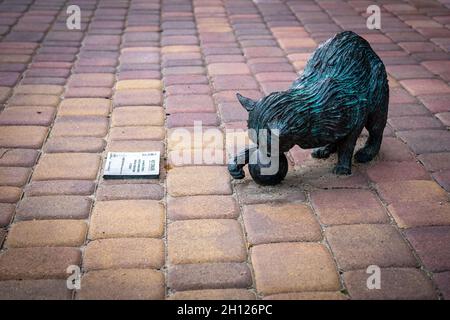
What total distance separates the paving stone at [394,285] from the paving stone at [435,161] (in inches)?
37.7

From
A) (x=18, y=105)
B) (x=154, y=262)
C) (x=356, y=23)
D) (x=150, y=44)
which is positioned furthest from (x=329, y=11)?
(x=154, y=262)

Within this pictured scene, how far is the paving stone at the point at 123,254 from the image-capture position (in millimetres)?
2197

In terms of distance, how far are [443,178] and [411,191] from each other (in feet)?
0.80

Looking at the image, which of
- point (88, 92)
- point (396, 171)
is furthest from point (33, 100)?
point (396, 171)

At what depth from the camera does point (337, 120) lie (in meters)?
2.59

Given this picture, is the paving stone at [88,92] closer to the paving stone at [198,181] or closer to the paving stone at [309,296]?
the paving stone at [198,181]

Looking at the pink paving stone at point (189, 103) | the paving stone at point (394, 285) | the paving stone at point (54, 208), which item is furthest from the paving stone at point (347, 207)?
the pink paving stone at point (189, 103)

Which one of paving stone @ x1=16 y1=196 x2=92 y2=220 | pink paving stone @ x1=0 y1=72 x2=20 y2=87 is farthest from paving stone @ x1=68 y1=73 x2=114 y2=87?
paving stone @ x1=16 y1=196 x2=92 y2=220

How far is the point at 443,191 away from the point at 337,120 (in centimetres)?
67

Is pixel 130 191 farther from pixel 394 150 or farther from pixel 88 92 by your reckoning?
pixel 394 150

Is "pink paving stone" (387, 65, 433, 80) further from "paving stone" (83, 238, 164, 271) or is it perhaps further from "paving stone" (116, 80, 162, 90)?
"paving stone" (83, 238, 164, 271)

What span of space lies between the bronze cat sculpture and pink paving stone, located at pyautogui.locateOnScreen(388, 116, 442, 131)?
0.60m

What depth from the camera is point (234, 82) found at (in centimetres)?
403
